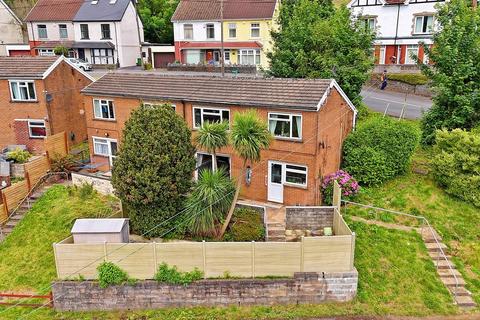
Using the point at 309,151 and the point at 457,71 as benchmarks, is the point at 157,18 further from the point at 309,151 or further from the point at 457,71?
the point at 309,151

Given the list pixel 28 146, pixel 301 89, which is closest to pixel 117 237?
pixel 301 89

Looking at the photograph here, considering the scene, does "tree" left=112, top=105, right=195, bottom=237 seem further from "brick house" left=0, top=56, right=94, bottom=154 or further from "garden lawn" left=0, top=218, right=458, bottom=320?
"brick house" left=0, top=56, right=94, bottom=154

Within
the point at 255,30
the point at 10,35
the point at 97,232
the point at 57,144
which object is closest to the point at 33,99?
the point at 57,144

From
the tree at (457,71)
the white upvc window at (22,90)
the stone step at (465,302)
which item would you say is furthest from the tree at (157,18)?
the stone step at (465,302)

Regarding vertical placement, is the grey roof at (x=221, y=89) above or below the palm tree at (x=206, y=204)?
above

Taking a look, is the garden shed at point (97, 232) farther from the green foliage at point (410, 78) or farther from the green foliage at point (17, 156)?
the green foliage at point (410, 78)

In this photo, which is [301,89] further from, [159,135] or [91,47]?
[91,47]

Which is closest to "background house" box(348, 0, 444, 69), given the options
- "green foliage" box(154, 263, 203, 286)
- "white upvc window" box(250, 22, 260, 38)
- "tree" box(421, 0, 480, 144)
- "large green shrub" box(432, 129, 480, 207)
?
"white upvc window" box(250, 22, 260, 38)
